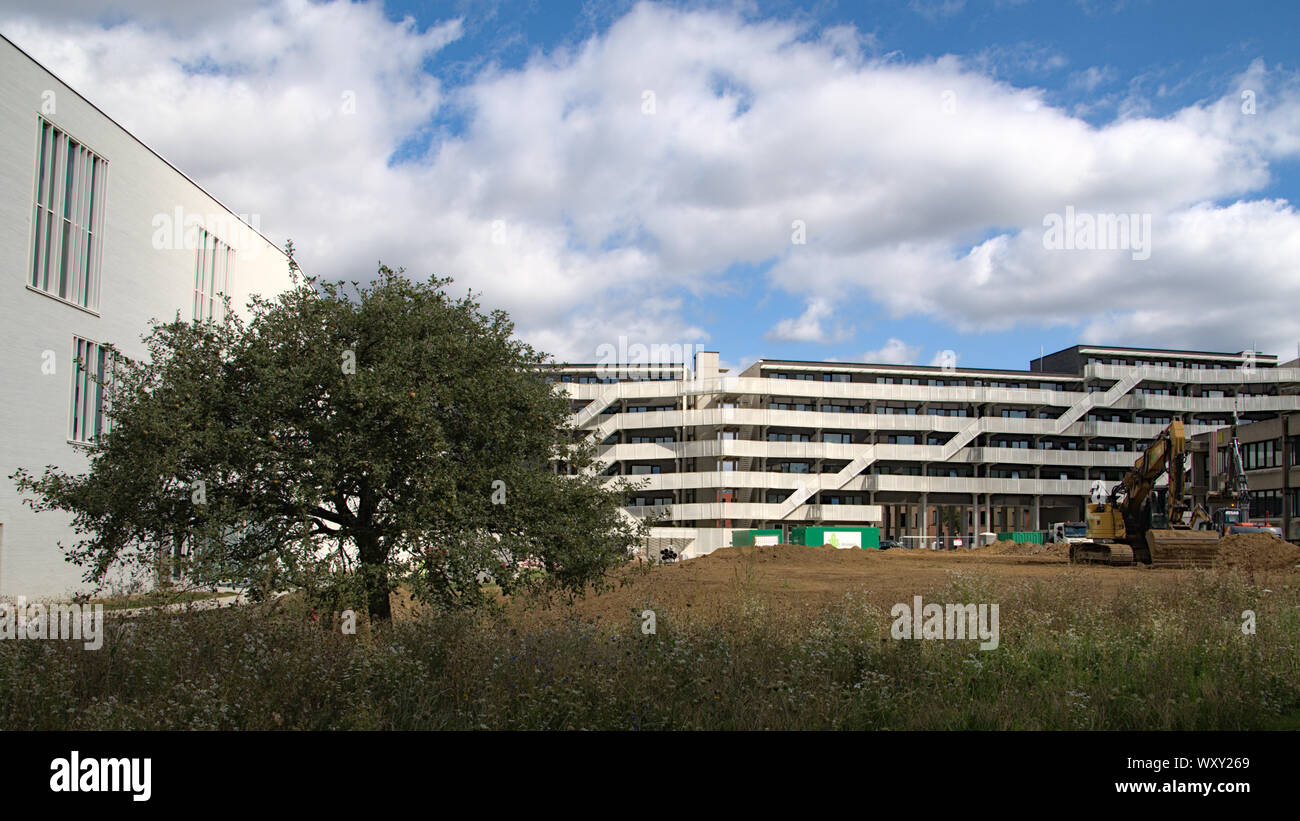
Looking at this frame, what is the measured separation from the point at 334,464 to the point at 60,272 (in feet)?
72.8

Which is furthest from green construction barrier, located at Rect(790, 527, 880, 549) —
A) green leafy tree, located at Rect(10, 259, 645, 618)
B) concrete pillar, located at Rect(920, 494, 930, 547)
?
green leafy tree, located at Rect(10, 259, 645, 618)

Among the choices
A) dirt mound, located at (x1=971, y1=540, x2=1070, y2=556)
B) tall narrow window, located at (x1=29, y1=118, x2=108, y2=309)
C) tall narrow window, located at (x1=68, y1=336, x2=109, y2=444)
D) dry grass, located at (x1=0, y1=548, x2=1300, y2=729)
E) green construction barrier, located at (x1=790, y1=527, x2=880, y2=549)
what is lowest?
dry grass, located at (x1=0, y1=548, x2=1300, y2=729)

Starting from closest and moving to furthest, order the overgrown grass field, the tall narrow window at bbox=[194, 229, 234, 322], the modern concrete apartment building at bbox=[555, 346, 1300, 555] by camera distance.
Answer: the overgrown grass field, the tall narrow window at bbox=[194, 229, 234, 322], the modern concrete apartment building at bbox=[555, 346, 1300, 555]

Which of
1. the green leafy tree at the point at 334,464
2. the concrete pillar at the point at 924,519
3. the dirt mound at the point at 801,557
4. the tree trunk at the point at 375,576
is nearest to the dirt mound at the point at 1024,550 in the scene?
the dirt mound at the point at 801,557

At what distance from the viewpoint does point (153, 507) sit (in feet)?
46.7

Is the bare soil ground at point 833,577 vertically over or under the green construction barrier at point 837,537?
under

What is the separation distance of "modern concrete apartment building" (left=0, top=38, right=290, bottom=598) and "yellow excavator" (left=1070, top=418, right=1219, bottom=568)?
33390mm

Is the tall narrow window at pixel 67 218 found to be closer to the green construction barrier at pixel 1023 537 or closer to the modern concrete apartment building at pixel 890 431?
the modern concrete apartment building at pixel 890 431

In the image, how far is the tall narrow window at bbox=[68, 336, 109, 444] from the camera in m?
30.1

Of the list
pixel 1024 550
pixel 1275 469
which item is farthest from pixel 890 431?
pixel 1024 550

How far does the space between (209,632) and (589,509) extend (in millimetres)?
6829

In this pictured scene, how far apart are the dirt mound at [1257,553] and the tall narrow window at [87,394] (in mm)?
36895

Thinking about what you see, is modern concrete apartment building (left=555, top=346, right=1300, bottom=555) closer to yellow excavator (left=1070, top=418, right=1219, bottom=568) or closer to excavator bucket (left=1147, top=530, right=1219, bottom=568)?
yellow excavator (left=1070, top=418, right=1219, bottom=568)

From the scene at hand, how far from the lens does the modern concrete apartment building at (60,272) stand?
88.8 ft
